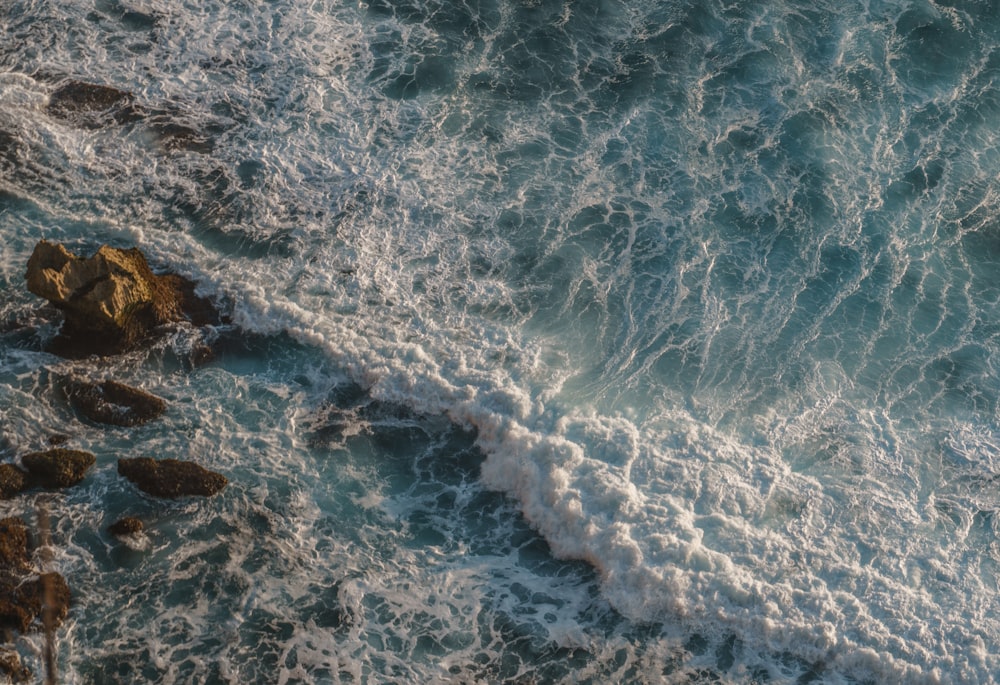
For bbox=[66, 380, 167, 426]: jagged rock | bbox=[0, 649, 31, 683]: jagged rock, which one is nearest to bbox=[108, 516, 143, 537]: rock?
bbox=[66, 380, 167, 426]: jagged rock

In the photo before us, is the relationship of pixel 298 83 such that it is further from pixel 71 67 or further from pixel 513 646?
pixel 513 646

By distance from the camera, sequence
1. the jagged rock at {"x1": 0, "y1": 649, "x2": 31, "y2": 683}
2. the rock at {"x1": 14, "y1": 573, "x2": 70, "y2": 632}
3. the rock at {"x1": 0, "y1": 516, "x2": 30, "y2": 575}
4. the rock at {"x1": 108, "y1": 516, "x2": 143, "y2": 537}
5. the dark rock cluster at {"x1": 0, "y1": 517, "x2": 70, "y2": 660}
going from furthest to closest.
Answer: the rock at {"x1": 108, "y1": 516, "x2": 143, "y2": 537}
the rock at {"x1": 0, "y1": 516, "x2": 30, "y2": 575}
the rock at {"x1": 14, "y1": 573, "x2": 70, "y2": 632}
the dark rock cluster at {"x1": 0, "y1": 517, "x2": 70, "y2": 660}
the jagged rock at {"x1": 0, "y1": 649, "x2": 31, "y2": 683}

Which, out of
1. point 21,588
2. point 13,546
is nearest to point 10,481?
point 13,546

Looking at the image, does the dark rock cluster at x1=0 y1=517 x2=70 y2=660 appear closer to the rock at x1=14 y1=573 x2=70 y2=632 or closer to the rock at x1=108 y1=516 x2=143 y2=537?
the rock at x1=14 y1=573 x2=70 y2=632

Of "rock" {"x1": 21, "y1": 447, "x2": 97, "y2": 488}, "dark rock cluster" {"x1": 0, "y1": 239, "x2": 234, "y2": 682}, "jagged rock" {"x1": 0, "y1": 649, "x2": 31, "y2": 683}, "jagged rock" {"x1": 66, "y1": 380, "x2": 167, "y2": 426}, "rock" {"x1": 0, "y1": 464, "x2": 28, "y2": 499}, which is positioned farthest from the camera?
"jagged rock" {"x1": 66, "y1": 380, "x2": 167, "y2": 426}

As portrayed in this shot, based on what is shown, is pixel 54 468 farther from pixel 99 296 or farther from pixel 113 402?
pixel 99 296

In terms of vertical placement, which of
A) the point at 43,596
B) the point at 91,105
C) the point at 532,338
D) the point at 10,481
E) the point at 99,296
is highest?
the point at 91,105
